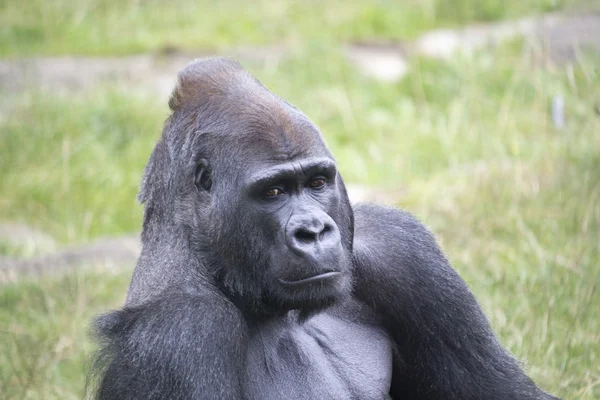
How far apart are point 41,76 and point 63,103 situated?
111 cm

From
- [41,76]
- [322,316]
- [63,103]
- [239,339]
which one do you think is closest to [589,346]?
[322,316]

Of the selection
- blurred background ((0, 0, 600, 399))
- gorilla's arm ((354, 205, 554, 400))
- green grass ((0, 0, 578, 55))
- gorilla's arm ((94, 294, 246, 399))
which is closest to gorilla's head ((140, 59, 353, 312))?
gorilla's arm ((94, 294, 246, 399))

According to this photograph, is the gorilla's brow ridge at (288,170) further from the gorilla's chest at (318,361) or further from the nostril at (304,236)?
the gorilla's chest at (318,361)

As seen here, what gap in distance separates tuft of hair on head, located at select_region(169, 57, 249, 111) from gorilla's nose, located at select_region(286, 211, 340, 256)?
630 millimetres

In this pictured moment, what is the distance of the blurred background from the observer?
5410 mm

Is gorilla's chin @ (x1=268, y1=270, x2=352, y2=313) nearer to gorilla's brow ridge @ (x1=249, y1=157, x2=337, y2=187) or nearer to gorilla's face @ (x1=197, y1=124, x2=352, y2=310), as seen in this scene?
gorilla's face @ (x1=197, y1=124, x2=352, y2=310)

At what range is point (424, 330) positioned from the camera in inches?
151

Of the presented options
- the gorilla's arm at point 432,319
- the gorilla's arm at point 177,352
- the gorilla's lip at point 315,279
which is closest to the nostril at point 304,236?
the gorilla's lip at point 315,279

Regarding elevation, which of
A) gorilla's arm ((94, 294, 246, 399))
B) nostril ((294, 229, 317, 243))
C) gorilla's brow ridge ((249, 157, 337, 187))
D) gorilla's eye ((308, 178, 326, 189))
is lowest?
gorilla's arm ((94, 294, 246, 399))

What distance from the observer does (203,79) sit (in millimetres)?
3637

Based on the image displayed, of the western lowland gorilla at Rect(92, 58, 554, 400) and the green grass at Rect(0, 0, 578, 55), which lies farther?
the green grass at Rect(0, 0, 578, 55)

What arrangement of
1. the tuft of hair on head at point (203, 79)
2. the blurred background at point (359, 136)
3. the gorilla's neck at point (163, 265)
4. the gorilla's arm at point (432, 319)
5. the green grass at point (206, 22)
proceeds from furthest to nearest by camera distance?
the green grass at point (206, 22)
the blurred background at point (359, 136)
the gorilla's arm at point (432, 319)
the tuft of hair on head at point (203, 79)
the gorilla's neck at point (163, 265)

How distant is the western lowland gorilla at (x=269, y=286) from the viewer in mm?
3260

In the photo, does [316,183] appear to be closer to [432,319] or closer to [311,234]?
[311,234]
